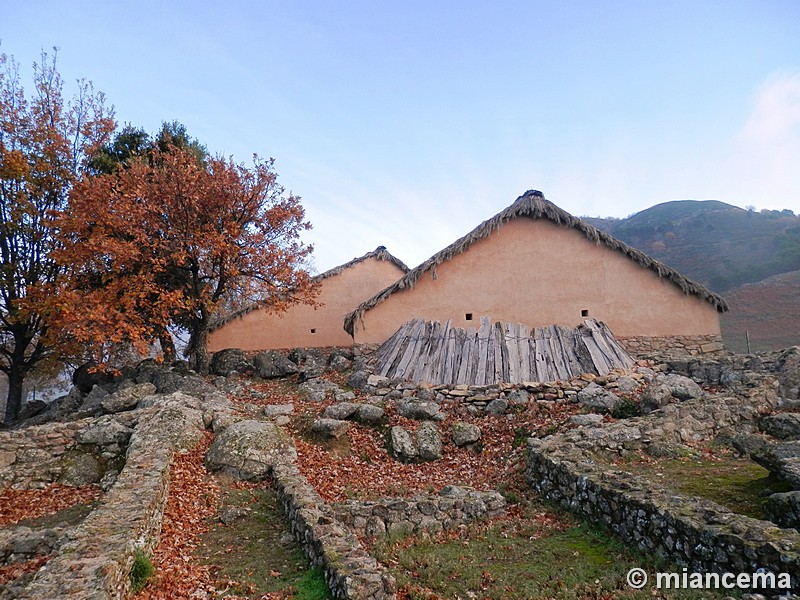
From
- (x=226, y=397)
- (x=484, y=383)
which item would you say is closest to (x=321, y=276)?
(x=226, y=397)

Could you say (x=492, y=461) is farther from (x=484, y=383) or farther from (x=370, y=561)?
(x=370, y=561)

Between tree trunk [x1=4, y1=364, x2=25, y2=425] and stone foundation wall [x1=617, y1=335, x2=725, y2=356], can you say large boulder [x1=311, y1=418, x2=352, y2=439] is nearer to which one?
stone foundation wall [x1=617, y1=335, x2=725, y2=356]

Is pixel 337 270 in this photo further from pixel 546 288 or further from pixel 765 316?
pixel 765 316

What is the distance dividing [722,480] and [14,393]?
64.3 ft

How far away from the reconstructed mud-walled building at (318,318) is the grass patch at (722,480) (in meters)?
13.7

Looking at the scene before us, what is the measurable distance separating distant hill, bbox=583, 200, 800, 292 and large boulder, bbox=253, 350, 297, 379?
4065cm

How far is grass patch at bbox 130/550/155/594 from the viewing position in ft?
16.0

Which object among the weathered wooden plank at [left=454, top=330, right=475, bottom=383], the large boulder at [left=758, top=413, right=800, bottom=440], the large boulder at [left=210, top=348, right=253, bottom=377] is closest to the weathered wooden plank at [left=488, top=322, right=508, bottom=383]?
the weathered wooden plank at [left=454, top=330, right=475, bottom=383]

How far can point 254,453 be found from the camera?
29.4 feet

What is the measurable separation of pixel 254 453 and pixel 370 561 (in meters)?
4.78

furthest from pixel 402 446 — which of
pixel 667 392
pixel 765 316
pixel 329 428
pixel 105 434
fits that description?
pixel 765 316

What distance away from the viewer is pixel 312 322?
20062 mm

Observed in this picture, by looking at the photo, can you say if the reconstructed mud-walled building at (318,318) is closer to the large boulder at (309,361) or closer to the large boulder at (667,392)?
the large boulder at (309,361)

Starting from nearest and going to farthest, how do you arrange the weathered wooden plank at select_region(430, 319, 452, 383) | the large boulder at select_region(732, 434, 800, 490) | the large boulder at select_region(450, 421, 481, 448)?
1. the large boulder at select_region(732, 434, 800, 490)
2. the large boulder at select_region(450, 421, 481, 448)
3. the weathered wooden plank at select_region(430, 319, 452, 383)
